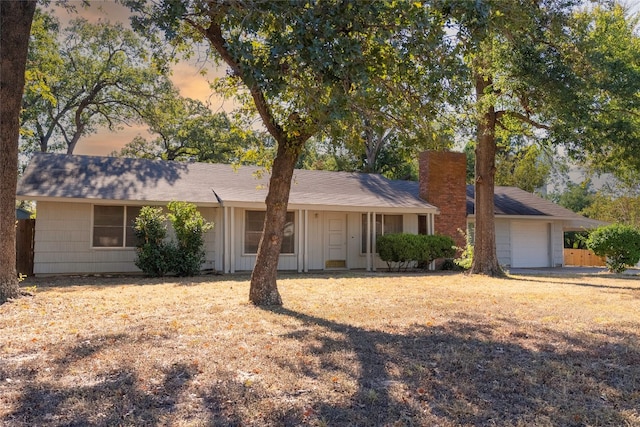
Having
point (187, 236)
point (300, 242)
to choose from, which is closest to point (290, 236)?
point (300, 242)

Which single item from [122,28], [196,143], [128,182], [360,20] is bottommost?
[128,182]

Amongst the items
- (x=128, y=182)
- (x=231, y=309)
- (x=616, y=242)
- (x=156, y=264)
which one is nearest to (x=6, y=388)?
(x=231, y=309)

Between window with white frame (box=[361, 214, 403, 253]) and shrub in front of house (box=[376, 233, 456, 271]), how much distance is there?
0.96 metres

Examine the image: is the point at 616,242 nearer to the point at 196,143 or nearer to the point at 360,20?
the point at 360,20

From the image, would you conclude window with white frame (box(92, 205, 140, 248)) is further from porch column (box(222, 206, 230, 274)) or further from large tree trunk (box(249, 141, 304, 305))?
large tree trunk (box(249, 141, 304, 305))

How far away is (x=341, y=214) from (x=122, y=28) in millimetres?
15472

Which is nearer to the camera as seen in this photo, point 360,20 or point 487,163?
point 360,20

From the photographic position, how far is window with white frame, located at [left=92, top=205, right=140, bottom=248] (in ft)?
46.7

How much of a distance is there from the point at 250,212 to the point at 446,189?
767 cm

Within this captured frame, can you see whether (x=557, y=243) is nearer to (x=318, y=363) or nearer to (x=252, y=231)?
(x=252, y=231)

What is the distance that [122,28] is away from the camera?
24188 mm

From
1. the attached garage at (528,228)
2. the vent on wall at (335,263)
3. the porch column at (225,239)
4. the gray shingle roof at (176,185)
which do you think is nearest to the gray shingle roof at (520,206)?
the attached garage at (528,228)

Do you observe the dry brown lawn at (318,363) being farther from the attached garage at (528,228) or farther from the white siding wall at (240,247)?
the attached garage at (528,228)

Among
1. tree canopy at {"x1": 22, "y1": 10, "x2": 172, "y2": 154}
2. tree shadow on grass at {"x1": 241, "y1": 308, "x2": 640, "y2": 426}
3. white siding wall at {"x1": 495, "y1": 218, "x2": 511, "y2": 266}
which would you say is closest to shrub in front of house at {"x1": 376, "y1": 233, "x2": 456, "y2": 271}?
white siding wall at {"x1": 495, "y1": 218, "x2": 511, "y2": 266}
